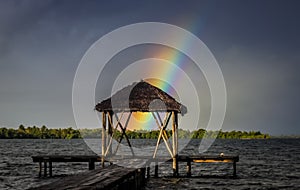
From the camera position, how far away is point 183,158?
29.4 m

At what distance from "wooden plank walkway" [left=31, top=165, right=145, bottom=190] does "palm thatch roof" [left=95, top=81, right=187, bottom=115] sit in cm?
460

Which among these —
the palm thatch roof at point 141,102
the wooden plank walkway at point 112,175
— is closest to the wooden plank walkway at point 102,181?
the wooden plank walkway at point 112,175

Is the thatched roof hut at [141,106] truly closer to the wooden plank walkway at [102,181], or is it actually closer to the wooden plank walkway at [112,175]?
the wooden plank walkway at [112,175]

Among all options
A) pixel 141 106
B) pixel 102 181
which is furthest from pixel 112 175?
pixel 141 106

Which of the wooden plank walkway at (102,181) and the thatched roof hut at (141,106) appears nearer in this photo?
the wooden plank walkway at (102,181)

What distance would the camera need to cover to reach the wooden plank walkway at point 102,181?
14810mm

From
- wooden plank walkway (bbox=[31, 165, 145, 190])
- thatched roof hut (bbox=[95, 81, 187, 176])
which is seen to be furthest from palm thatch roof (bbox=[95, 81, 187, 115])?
wooden plank walkway (bbox=[31, 165, 145, 190])

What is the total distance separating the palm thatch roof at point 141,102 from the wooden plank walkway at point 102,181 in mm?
4603

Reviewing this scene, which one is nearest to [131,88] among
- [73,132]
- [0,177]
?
[0,177]

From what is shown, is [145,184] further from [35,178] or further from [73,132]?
[73,132]

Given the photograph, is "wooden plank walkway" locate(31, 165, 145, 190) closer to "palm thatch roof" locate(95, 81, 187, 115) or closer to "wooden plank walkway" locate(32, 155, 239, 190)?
"wooden plank walkway" locate(32, 155, 239, 190)

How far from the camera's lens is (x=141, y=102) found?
26594 mm

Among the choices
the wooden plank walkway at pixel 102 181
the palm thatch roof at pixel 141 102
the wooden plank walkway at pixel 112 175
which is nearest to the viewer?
the wooden plank walkway at pixel 102 181

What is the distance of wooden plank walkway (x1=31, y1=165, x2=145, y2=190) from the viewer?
14810mm
